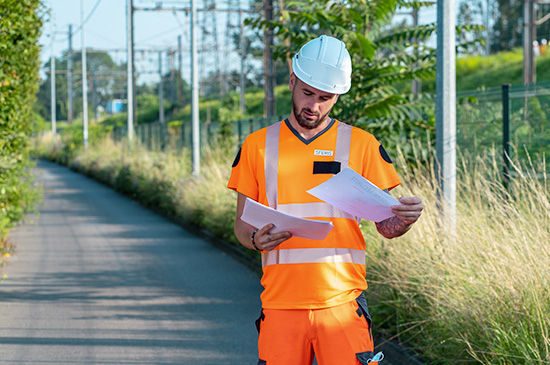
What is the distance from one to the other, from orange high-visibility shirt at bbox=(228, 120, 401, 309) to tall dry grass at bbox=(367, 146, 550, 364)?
68.4 inches

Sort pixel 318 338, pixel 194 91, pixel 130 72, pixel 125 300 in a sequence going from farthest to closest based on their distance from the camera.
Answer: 1. pixel 130 72
2. pixel 194 91
3. pixel 125 300
4. pixel 318 338

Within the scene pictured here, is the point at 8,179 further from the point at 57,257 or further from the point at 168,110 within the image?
the point at 168,110

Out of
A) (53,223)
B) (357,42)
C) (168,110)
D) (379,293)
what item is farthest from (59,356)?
(168,110)

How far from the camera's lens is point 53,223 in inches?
727

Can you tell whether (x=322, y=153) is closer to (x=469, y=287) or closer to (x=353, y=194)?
(x=353, y=194)

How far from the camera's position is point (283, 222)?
3330 millimetres

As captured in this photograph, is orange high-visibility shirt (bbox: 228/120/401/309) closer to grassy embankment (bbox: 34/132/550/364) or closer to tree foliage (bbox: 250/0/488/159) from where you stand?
grassy embankment (bbox: 34/132/550/364)

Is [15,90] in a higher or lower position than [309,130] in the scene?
higher

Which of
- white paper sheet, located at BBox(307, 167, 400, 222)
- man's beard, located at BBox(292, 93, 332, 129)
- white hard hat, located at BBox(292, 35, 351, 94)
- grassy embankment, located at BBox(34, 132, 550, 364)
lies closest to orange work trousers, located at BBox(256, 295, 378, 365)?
white paper sheet, located at BBox(307, 167, 400, 222)

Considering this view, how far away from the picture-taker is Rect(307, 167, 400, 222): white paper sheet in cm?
332

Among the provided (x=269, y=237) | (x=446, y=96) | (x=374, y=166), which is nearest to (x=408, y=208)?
(x=374, y=166)

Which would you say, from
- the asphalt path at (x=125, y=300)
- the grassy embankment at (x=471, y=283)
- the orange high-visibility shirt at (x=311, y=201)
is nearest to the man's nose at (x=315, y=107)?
the orange high-visibility shirt at (x=311, y=201)

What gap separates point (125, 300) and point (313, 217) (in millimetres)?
6407

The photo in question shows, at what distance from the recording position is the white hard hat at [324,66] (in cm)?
352
